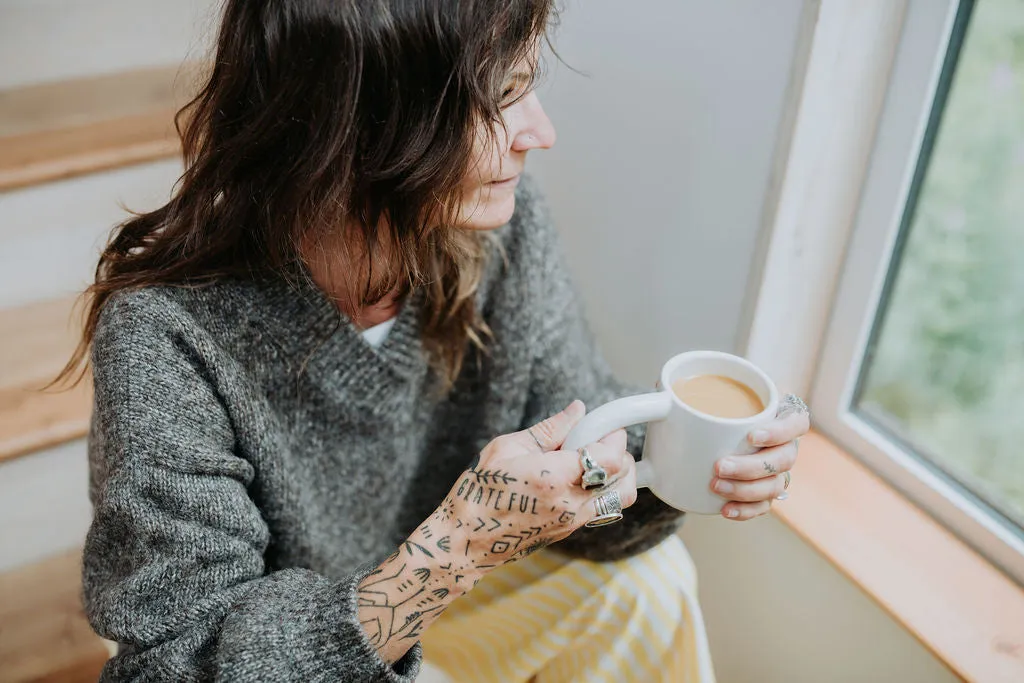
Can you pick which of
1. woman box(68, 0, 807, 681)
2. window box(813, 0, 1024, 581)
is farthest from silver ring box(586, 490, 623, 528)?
window box(813, 0, 1024, 581)

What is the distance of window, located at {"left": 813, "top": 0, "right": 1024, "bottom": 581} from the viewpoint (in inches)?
35.2

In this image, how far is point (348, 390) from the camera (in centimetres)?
92

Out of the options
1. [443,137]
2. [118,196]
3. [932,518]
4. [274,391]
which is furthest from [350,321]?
[932,518]

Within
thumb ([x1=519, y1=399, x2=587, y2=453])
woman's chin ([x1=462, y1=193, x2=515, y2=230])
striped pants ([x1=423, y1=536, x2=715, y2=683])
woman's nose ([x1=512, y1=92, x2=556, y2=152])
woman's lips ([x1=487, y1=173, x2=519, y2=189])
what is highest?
woman's nose ([x1=512, y1=92, x2=556, y2=152])

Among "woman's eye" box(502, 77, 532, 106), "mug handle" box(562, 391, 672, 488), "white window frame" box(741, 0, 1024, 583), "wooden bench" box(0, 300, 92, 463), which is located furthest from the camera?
"wooden bench" box(0, 300, 92, 463)

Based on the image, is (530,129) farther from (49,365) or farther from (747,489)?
(49,365)

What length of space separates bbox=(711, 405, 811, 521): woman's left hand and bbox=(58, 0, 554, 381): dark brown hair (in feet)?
1.06

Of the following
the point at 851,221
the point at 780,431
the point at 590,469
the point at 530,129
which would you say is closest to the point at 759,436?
the point at 780,431

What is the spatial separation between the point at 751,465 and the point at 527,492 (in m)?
0.17

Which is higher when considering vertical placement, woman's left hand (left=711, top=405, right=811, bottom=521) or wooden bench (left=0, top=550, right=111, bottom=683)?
woman's left hand (left=711, top=405, right=811, bottom=521)

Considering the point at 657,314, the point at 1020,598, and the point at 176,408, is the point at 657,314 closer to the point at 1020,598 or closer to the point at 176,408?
the point at 1020,598

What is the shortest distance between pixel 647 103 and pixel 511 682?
669 mm

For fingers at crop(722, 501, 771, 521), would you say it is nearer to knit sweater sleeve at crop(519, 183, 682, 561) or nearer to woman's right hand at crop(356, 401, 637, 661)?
woman's right hand at crop(356, 401, 637, 661)

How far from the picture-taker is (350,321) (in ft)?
2.95
